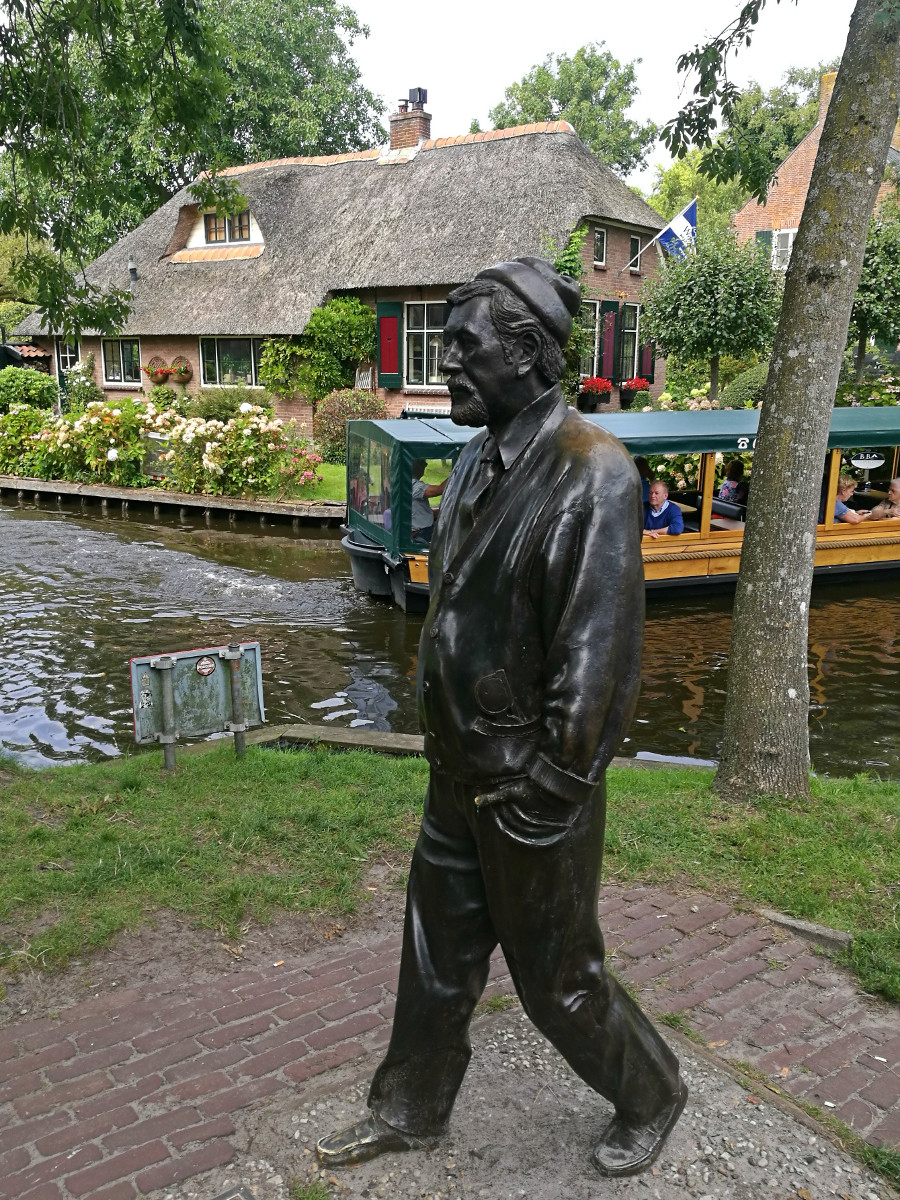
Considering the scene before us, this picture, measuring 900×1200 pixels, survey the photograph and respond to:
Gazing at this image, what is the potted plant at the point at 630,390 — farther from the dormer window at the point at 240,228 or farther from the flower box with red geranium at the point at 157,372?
the flower box with red geranium at the point at 157,372

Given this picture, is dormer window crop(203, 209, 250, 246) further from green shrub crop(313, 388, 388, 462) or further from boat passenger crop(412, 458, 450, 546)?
boat passenger crop(412, 458, 450, 546)

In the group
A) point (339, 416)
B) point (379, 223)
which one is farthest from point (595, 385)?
point (379, 223)

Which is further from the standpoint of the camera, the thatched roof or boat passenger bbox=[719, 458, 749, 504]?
the thatched roof

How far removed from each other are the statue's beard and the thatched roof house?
2291 centimetres

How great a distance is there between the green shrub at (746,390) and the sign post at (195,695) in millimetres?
18231

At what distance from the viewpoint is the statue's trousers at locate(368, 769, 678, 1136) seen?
2.49 m

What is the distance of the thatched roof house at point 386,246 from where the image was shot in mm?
25781

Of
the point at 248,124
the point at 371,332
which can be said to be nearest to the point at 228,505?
the point at 371,332

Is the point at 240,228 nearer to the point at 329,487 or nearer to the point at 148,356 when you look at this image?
the point at 148,356

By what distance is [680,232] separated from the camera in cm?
2272

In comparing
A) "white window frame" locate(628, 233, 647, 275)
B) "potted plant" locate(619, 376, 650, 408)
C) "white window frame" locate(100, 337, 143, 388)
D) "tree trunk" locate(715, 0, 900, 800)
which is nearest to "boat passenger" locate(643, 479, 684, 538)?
"tree trunk" locate(715, 0, 900, 800)

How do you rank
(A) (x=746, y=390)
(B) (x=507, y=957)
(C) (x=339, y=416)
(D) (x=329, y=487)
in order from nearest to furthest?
(B) (x=507, y=957) → (D) (x=329, y=487) → (A) (x=746, y=390) → (C) (x=339, y=416)

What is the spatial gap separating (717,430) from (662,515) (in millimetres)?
1388

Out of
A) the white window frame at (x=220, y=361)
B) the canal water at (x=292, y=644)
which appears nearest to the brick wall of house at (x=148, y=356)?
the white window frame at (x=220, y=361)
